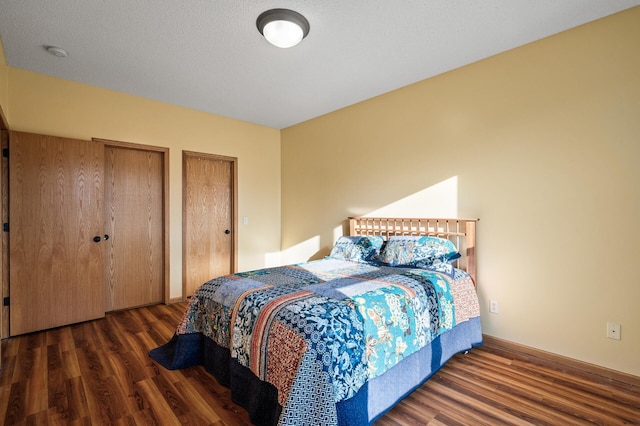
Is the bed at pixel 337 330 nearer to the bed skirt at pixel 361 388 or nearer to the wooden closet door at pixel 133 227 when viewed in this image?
the bed skirt at pixel 361 388

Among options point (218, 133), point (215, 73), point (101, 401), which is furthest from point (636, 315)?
point (218, 133)

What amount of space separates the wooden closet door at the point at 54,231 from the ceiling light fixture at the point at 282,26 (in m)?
2.33

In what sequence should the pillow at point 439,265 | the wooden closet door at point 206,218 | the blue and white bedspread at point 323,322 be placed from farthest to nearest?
the wooden closet door at point 206,218 < the pillow at point 439,265 < the blue and white bedspread at point 323,322

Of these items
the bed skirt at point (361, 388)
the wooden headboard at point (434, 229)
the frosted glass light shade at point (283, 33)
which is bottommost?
the bed skirt at point (361, 388)

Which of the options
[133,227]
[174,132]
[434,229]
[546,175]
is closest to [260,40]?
[174,132]

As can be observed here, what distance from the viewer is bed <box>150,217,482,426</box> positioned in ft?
4.76

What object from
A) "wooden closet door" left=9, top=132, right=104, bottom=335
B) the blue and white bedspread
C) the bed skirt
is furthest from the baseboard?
"wooden closet door" left=9, top=132, right=104, bottom=335

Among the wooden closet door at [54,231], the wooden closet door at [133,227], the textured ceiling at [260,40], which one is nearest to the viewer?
the textured ceiling at [260,40]

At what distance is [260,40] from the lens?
97.5 inches

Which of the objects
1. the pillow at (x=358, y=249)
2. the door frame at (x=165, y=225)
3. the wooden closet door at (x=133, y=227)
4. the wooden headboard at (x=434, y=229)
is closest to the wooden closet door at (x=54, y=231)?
the wooden closet door at (x=133, y=227)

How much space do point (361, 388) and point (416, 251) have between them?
1493 millimetres

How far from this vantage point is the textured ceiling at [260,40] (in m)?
2.09

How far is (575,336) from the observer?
2.33 metres

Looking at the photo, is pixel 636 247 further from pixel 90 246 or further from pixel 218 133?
pixel 90 246
